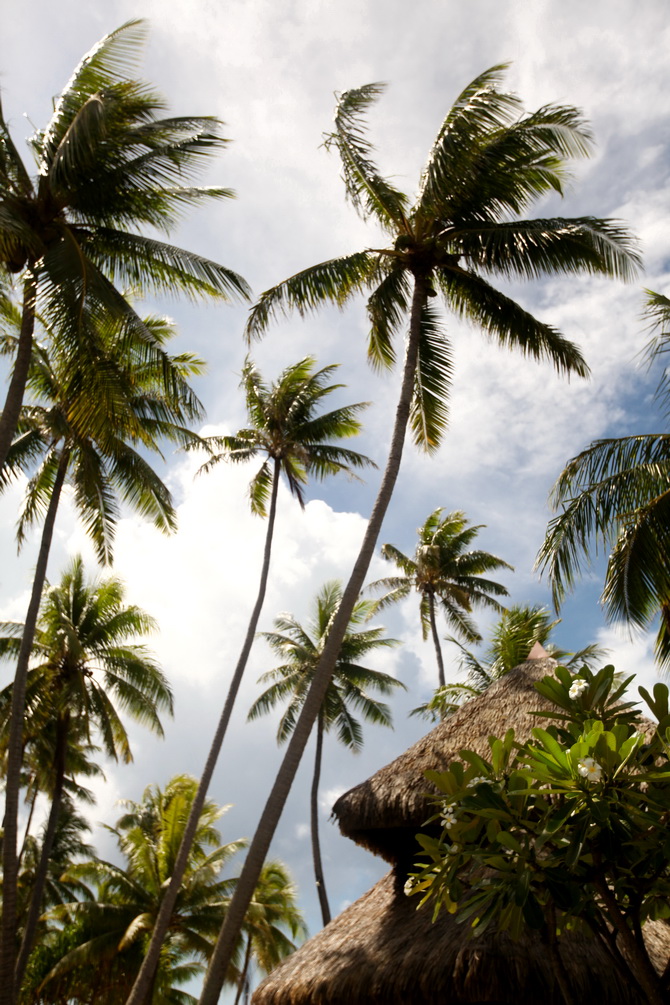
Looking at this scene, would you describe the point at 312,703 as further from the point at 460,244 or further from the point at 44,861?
the point at 44,861

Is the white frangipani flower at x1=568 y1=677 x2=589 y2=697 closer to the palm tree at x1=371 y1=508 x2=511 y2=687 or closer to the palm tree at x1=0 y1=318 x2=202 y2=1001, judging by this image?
the palm tree at x1=0 y1=318 x2=202 y2=1001

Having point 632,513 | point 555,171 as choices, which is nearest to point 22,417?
point 555,171

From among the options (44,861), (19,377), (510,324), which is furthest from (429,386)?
(44,861)

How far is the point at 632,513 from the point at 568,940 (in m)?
4.55

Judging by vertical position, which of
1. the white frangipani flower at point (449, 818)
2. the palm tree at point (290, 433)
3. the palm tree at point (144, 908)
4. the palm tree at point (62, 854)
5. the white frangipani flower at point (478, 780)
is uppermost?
the palm tree at point (290, 433)

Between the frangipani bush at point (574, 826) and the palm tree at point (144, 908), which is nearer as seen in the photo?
the frangipani bush at point (574, 826)

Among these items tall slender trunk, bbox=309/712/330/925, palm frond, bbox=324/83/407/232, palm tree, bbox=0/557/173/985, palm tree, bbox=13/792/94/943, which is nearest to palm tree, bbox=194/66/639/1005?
palm frond, bbox=324/83/407/232

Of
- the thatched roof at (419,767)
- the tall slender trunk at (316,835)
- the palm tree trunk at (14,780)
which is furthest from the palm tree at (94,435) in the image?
the tall slender trunk at (316,835)

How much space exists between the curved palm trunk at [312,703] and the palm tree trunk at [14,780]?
3099mm

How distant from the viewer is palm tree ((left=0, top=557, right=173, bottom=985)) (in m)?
15.5

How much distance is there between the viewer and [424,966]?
18.3 feet

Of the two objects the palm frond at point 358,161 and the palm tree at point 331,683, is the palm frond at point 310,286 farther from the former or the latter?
the palm tree at point 331,683

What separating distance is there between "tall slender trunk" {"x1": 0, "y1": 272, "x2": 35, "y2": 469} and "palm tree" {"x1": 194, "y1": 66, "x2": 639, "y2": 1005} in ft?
9.51

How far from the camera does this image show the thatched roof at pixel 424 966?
509cm
